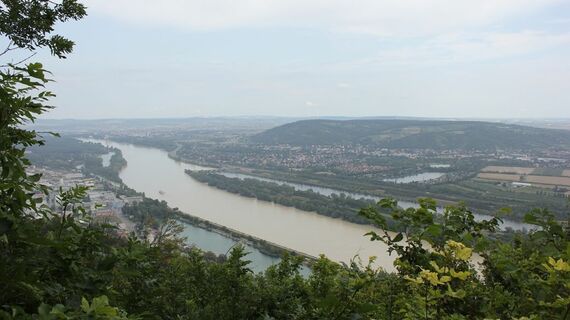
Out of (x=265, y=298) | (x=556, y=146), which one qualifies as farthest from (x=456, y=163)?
(x=265, y=298)

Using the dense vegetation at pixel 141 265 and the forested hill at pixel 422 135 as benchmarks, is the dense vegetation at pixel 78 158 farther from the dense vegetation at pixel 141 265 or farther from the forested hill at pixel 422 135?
the dense vegetation at pixel 141 265

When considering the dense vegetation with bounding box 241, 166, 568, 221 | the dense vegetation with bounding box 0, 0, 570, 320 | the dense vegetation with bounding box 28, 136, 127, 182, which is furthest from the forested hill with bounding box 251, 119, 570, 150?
the dense vegetation with bounding box 0, 0, 570, 320

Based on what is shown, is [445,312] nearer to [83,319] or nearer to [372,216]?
[372,216]

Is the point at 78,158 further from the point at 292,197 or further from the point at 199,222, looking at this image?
the point at 199,222

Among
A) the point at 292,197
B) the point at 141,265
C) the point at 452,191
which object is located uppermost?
the point at 141,265

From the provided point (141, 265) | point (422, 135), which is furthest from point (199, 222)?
point (422, 135)

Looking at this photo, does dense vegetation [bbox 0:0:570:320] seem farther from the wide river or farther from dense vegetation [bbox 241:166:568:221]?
dense vegetation [bbox 241:166:568:221]
